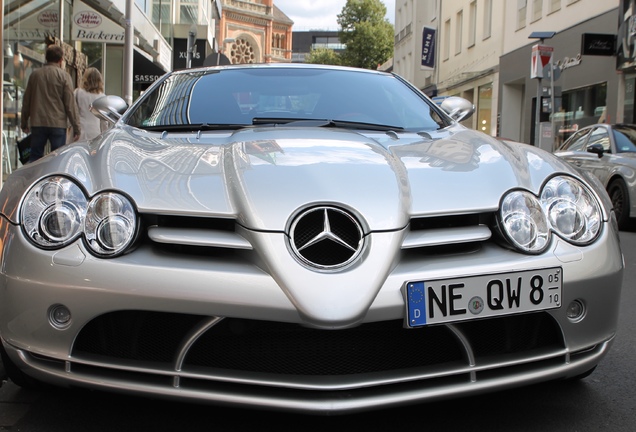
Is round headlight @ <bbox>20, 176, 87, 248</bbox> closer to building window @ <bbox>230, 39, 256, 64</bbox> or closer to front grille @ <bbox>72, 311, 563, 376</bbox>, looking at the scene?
front grille @ <bbox>72, 311, 563, 376</bbox>

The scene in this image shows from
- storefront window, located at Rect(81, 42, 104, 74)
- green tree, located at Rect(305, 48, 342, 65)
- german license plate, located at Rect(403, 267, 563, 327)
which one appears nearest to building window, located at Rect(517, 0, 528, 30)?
storefront window, located at Rect(81, 42, 104, 74)

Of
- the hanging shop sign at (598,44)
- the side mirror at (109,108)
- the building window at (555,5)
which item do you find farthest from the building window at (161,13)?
the side mirror at (109,108)

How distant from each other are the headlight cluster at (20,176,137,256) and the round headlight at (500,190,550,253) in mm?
1107

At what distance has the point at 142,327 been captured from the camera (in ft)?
6.84

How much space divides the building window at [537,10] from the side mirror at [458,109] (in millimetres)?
19362

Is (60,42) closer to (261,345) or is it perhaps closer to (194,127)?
(194,127)

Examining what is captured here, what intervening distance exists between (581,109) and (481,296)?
18.2 metres

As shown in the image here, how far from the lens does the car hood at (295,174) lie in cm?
215

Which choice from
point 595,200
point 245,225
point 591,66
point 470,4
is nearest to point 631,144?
point 595,200

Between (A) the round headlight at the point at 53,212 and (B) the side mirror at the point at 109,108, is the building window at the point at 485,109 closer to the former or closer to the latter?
(B) the side mirror at the point at 109,108

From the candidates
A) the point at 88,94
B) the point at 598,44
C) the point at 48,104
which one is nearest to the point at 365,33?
the point at 598,44

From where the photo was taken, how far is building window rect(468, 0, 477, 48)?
29.0 m

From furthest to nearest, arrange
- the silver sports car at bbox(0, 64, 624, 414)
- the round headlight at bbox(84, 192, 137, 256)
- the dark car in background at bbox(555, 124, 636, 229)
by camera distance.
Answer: the dark car in background at bbox(555, 124, 636, 229), the round headlight at bbox(84, 192, 137, 256), the silver sports car at bbox(0, 64, 624, 414)

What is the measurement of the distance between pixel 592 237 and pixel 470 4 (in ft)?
94.6
